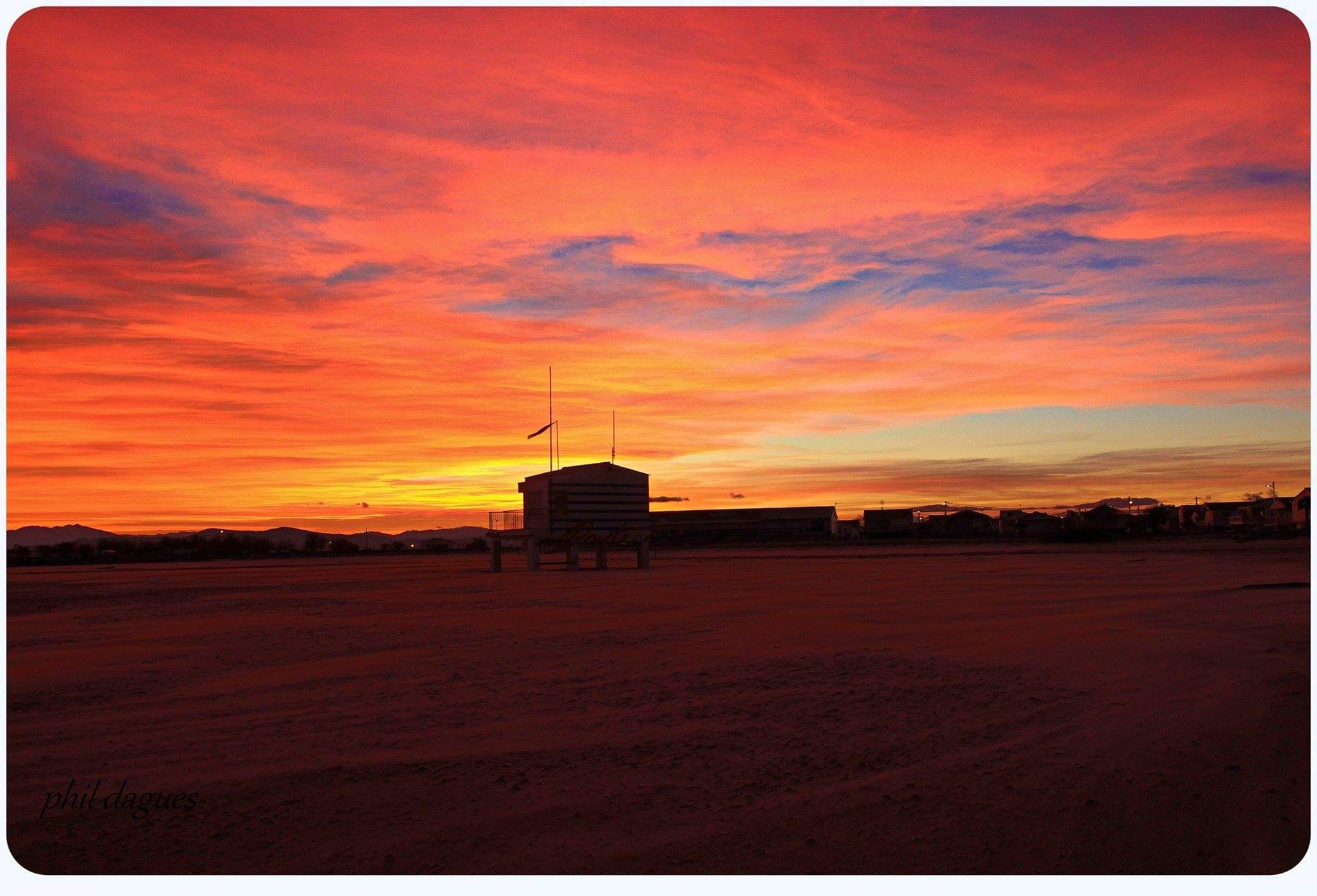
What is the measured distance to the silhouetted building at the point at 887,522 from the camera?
388ft

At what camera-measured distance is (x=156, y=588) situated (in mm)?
29594

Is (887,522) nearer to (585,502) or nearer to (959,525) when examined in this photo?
(959,525)

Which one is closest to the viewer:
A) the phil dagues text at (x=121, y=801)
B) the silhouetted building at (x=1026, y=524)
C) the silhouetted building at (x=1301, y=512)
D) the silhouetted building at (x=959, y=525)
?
the phil dagues text at (x=121, y=801)

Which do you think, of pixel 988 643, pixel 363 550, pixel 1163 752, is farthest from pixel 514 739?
pixel 363 550

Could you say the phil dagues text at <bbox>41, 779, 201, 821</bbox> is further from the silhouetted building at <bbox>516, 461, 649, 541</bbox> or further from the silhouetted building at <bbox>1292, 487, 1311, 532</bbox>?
the silhouetted building at <bbox>1292, 487, 1311, 532</bbox>

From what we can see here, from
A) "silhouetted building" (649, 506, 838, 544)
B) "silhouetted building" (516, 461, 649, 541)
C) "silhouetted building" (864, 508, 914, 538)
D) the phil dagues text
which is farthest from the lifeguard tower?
"silhouetted building" (864, 508, 914, 538)

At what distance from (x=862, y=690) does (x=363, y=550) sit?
10440cm

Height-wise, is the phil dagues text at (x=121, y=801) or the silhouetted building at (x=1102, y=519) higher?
the silhouetted building at (x=1102, y=519)

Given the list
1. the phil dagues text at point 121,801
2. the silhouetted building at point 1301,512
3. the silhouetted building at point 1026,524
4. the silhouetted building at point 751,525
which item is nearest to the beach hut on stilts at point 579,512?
the phil dagues text at point 121,801

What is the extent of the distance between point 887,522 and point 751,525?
17.2 m

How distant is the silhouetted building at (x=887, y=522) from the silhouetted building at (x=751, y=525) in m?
4.15

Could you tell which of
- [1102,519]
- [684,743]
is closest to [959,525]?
[1102,519]

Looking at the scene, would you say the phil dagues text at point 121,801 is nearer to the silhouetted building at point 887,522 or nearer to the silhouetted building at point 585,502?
the silhouetted building at point 585,502

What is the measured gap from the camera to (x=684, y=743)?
24.8ft
